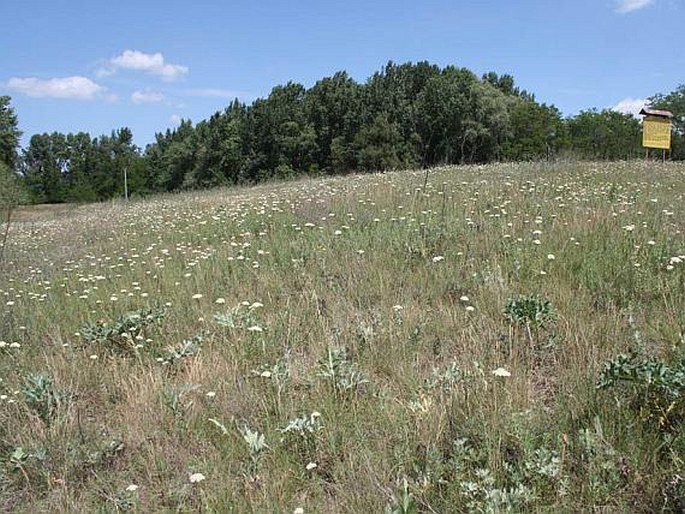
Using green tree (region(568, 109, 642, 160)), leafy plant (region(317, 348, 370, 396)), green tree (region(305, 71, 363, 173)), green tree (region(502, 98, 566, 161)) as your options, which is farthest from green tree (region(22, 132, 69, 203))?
leafy plant (region(317, 348, 370, 396))

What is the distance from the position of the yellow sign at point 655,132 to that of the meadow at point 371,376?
9081 mm

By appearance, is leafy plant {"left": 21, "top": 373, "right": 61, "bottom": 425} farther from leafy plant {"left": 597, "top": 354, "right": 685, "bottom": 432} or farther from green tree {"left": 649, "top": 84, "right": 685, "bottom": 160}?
green tree {"left": 649, "top": 84, "right": 685, "bottom": 160}

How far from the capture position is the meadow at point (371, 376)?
245cm

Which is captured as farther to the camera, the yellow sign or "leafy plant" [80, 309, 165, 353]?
the yellow sign

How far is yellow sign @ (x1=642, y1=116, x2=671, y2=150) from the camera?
46.0ft

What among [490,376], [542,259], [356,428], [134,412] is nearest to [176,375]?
[134,412]

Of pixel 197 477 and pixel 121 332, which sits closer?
pixel 197 477

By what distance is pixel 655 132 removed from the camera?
1414 cm

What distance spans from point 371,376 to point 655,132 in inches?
548

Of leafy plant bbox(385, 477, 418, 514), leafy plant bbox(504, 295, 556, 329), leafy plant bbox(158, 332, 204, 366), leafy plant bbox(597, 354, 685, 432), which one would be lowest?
leafy plant bbox(385, 477, 418, 514)

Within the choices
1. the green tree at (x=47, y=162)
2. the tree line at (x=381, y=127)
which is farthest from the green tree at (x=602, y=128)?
the green tree at (x=47, y=162)

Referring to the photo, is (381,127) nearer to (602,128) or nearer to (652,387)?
(602,128)

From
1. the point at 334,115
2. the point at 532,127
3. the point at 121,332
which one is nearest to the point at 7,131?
the point at 334,115

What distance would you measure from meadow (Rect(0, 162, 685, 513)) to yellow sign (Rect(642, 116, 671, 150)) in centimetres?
908
